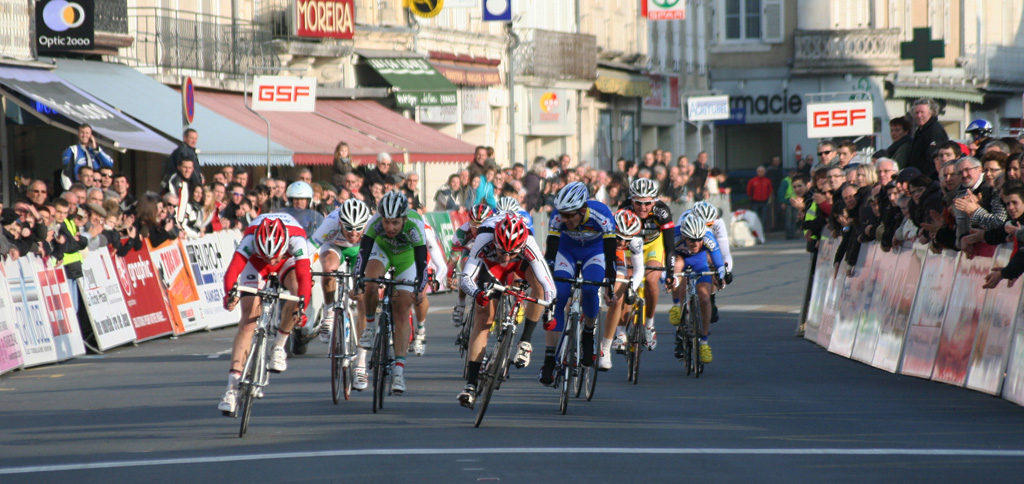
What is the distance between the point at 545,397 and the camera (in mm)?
13555

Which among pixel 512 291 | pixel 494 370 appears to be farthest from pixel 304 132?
pixel 494 370

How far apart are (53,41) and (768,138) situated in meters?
38.0

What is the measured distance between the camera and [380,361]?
12.6 meters

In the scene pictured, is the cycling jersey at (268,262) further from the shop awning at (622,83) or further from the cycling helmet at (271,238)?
the shop awning at (622,83)

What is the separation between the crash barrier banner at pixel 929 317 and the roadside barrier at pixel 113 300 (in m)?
5.57

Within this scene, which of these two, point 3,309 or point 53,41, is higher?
point 53,41

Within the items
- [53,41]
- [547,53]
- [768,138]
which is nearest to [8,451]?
[53,41]

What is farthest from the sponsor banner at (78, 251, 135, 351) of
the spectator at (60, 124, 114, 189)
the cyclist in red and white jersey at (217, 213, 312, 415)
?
the cyclist in red and white jersey at (217, 213, 312, 415)

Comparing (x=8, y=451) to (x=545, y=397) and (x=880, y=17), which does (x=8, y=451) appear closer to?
(x=545, y=397)

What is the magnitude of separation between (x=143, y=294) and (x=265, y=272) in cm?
751

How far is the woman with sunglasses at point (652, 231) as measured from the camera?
49.1ft

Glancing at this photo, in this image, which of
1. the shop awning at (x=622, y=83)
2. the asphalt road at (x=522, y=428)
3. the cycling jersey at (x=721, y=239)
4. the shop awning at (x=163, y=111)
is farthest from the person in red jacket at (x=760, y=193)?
the cycling jersey at (x=721, y=239)

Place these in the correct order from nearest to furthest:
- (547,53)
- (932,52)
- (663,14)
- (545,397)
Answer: (545,397), (932,52), (663,14), (547,53)

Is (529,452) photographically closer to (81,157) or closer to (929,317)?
(929,317)
